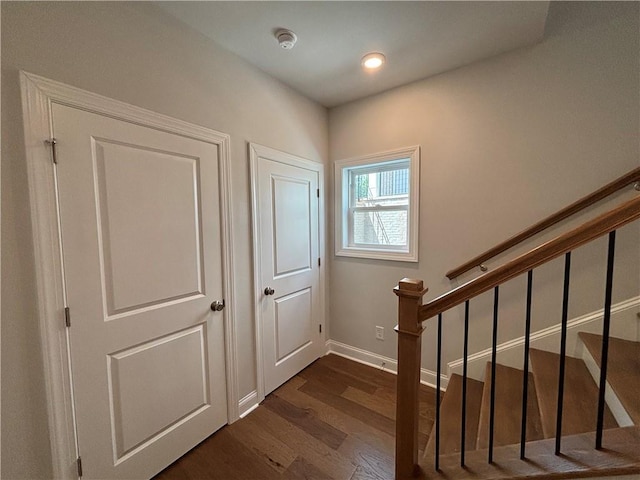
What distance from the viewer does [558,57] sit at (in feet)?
5.54

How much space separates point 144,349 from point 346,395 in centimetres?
156

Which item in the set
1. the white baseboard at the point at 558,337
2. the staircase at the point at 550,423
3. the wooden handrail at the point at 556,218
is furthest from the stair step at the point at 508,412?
the wooden handrail at the point at 556,218

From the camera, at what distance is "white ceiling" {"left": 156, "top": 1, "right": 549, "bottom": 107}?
144cm

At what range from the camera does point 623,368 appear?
52.1 inches

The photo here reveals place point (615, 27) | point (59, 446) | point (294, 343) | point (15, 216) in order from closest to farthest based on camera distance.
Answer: point (15, 216)
point (59, 446)
point (615, 27)
point (294, 343)

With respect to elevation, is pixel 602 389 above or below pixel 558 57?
below

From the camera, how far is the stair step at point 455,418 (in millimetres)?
1469

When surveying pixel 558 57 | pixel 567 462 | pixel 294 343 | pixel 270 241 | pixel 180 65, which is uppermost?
pixel 558 57

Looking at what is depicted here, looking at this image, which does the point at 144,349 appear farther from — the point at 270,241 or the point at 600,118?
the point at 600,118

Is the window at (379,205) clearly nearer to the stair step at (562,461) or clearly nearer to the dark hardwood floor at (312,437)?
the dark hardwood floor at (312,437)

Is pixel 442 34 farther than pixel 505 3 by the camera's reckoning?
Yes

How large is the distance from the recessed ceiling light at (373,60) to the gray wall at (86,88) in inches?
32.2

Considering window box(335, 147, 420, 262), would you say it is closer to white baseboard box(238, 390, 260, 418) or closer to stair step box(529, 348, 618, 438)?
stair step box(529, 348, 618, 438)

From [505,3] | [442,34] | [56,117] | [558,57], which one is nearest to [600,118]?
[558,57]
